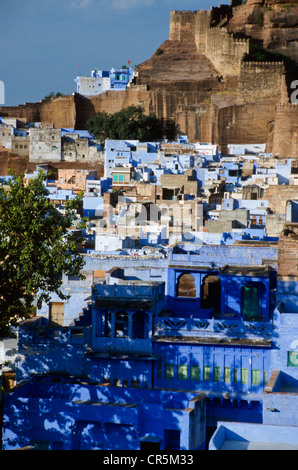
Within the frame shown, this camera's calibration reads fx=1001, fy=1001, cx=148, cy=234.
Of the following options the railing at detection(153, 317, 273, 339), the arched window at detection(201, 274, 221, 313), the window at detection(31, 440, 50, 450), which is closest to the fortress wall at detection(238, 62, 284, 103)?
the arched window at detection(201, 274, 221, 313)

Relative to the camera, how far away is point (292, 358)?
14.5 meters

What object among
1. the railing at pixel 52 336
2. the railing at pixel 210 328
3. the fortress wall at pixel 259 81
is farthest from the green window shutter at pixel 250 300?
the fortress wall at pixel 259 81

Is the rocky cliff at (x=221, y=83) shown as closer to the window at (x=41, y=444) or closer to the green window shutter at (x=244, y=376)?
the green window shutter at (x=244, y=376)

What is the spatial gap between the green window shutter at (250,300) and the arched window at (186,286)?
1.00 metres

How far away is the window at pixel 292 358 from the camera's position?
568 inches

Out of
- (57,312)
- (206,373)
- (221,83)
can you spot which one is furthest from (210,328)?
(221,83)

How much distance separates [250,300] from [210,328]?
176 cm

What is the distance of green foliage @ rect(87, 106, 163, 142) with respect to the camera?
52.2 metres

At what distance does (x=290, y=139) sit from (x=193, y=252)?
3079cm

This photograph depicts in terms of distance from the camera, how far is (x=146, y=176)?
41.4m

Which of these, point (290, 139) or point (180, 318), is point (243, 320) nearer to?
point (180, 318)

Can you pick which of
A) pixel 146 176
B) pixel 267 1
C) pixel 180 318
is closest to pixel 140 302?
pixel 180 318

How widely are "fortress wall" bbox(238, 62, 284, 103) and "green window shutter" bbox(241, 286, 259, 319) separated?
36.0 metres

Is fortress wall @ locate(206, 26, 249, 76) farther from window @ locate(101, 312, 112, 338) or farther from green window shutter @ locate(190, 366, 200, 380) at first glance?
green window shutter @ locate(190, 366, 200, 380)
